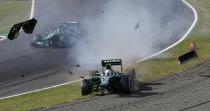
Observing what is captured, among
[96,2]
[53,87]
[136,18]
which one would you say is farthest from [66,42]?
[96,2]

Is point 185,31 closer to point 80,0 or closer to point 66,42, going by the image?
point 66,42

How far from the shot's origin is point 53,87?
27.5m

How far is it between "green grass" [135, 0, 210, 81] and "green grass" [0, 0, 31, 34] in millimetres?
18547

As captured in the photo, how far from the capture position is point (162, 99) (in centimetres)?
2059

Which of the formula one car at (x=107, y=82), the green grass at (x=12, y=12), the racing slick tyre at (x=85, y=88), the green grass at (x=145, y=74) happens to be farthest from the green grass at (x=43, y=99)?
the green grass at (x=12, y=12)

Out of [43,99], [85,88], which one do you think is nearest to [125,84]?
Answer: [85,88]

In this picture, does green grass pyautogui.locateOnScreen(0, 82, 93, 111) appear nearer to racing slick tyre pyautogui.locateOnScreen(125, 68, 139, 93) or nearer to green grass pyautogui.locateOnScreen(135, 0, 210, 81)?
racing slick tyre pyautogui.locateOnScreen(125, 68, 139, 93)

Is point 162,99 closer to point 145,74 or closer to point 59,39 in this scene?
point 145,74

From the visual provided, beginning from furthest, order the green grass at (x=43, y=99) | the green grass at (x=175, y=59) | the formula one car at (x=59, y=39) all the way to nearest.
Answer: the formula one car at (x=59, y=39), the green grass at (x=175, y=59), the green grass at (x=43, y=99)

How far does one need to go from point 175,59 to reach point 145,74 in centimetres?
360

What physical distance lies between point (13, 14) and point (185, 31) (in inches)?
882

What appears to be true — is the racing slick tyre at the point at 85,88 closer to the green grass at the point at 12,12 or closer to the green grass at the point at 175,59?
the green grass at the point at 175,59

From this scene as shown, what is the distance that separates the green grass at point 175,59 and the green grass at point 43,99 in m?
3.80

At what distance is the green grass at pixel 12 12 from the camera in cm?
5111
